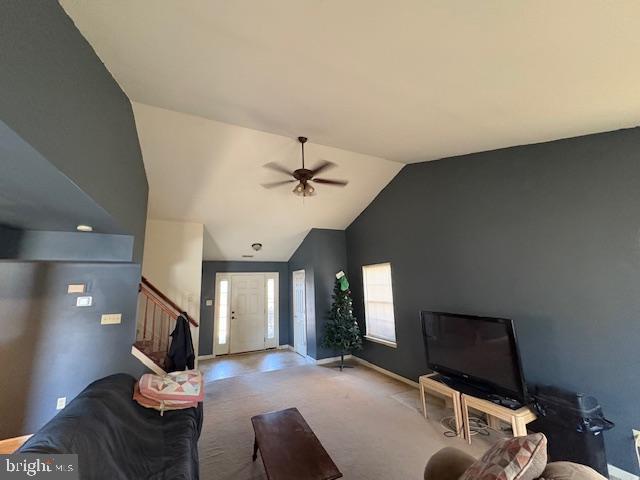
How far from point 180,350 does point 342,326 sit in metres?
2.77

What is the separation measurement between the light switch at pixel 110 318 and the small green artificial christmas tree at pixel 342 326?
135 inches

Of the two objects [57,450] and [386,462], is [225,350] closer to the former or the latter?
[386,462]

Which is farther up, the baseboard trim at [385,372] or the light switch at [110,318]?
the light switch at [110,318]

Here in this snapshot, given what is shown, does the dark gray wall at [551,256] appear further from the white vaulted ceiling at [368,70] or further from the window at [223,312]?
the window at [223,312]

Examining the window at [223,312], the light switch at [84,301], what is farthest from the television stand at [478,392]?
the window at [223,312]

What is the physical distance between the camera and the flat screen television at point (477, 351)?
2.51 meters

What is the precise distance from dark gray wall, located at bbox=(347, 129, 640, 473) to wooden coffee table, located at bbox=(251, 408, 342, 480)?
2.37 metres

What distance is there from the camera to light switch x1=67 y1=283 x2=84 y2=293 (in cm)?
305

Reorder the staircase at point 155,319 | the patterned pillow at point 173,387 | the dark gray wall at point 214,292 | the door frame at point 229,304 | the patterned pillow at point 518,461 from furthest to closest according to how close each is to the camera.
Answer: the door frame at point 229,304 < the dark gray wall at point 214,292 < the staircase at point 155,319 < the patterned pillow at point 173,387 < the patterned pillow at point 518,461

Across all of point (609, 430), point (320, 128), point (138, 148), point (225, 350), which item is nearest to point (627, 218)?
point (609, 430)

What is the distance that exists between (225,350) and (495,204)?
6311 mm

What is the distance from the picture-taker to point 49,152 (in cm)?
132

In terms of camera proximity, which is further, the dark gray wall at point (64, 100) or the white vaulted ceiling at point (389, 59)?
the white vaulted ceiling at point (389, 59)

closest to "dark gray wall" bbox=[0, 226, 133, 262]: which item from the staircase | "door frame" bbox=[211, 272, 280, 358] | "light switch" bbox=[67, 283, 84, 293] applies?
"light switch" bbox=[67, 283, 84, 293]
